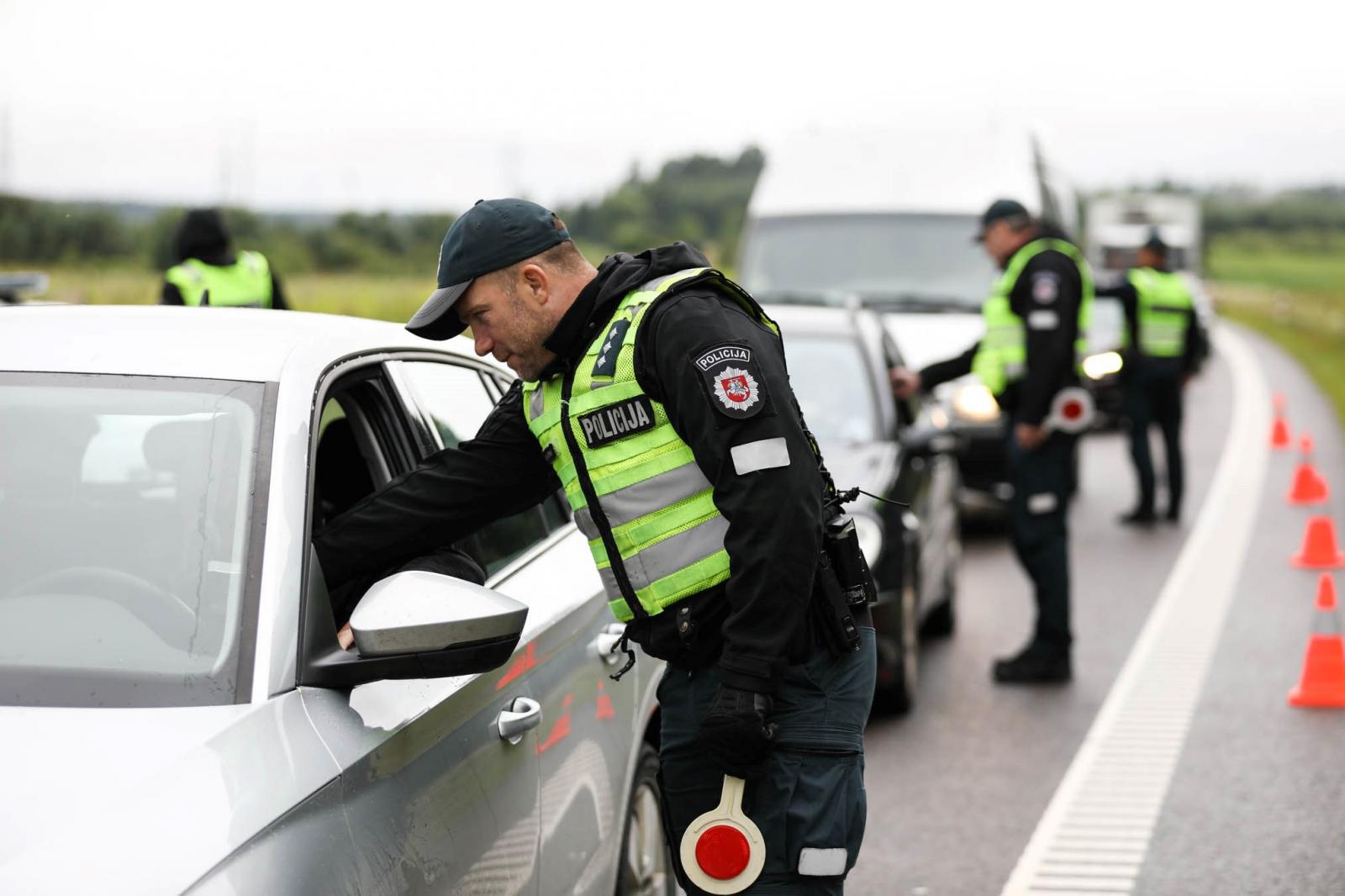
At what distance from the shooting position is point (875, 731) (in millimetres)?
7266

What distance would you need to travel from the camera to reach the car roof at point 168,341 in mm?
3098

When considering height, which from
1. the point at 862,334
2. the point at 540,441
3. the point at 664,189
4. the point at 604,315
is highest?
the point at 604,315

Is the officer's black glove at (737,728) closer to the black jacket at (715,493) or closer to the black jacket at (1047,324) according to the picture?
the black jacket at (715,493)

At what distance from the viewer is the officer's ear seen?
3152mm

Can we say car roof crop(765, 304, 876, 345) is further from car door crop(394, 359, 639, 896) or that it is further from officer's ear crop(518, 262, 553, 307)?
officer's ear crop(518, 262, 553, 307)

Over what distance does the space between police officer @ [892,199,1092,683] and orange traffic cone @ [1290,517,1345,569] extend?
139 inches

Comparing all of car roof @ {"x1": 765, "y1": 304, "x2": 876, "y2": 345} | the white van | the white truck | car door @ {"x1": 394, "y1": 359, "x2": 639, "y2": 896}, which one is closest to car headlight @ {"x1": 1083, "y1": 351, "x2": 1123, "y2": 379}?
the white van

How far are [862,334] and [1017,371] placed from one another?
1025mm

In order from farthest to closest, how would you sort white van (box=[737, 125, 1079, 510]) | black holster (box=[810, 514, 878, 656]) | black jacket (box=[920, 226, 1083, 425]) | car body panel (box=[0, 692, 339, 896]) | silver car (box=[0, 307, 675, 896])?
white van (box=[737, 125, 1079, 510])
black jacket (box=[920, 226, 1083, 425])
black holster (box=[810, 514, 878, 656])
silver car (box=[0, 307, 675, 896])
car body panel (box=[0, 692, 339, 896])

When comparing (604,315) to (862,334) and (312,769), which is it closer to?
(312,769)

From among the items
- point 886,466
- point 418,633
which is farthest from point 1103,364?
point 418,633

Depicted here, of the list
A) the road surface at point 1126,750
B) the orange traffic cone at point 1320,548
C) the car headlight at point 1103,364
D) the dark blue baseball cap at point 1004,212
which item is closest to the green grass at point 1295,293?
the car headlight at point 1103,364

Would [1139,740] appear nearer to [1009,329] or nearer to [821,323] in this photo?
[1009,329]

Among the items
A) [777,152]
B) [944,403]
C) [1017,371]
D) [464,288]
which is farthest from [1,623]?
[777,152]
